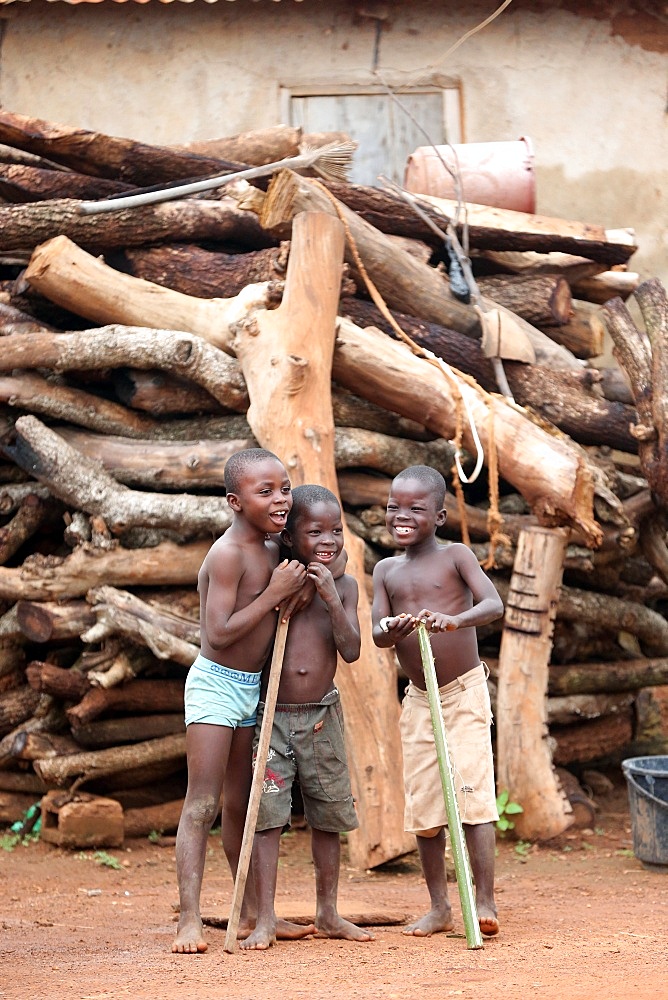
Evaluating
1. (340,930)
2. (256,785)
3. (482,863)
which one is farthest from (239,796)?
(482,863)

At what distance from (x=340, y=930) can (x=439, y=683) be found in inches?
34.8

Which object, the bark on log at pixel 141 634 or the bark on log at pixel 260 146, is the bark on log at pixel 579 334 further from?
Answer: the bark on log at pixel 141 634

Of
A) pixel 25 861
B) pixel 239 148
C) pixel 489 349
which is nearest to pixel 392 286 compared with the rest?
pixel 489 349

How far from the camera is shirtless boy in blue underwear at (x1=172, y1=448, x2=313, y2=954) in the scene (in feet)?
11.7

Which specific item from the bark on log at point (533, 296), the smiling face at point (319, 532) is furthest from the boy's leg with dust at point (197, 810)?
the bark on log at point (533, 296)

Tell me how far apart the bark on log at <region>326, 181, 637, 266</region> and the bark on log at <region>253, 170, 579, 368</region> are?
0.35 m

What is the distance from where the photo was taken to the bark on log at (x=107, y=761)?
5.67 m

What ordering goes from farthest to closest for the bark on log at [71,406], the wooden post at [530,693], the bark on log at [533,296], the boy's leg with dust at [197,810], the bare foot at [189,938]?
1. the bark on log at [533,296]
2. the bark on log at [71,406]
3. the wooden post at [530,693]
4. the boy's leg with dust at [197,810]
5. the bare foot at [189,938]

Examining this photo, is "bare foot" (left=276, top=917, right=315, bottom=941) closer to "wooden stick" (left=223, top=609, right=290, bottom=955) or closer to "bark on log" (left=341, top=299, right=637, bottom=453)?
"wooden stick" (left=223, top=609, right=290, bottom=955)

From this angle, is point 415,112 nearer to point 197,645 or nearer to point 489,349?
point 489,349

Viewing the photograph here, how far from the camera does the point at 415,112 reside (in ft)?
30.0

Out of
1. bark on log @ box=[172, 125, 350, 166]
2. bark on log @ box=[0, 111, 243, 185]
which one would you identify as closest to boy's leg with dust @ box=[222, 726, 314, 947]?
bark on log @ box=[0, 111, 243, 185]

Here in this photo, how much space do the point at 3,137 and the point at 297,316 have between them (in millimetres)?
2459

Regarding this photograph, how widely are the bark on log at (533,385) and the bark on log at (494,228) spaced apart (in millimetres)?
901
